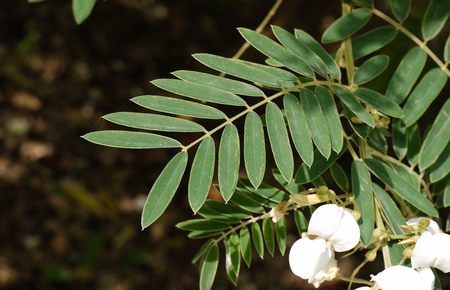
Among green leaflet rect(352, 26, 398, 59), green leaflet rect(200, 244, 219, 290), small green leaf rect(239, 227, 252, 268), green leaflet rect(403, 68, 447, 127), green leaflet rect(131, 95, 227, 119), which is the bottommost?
green leaflet rect(200, 244, 219, 290)

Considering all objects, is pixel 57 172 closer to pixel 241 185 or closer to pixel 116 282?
pixel 116 282

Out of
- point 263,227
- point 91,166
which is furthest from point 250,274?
point 263,227

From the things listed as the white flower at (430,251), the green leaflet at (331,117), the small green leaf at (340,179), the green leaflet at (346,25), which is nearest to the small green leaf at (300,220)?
the small green leaf at (340,179)

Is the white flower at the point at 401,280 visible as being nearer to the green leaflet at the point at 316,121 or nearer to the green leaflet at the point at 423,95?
the green leaflet at the point at 316,121

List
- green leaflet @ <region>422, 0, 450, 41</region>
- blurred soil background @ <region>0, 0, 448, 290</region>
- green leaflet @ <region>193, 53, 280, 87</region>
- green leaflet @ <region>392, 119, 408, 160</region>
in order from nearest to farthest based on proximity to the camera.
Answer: green leaflet @ <region>193, 53, 280, 87</region>
green leaflet @ <region>392, 119, 408, 160</region>
green leaflet @ <region>422, 0, 450, 41</region>
blurred soil background @ <region>0, 0, 448, 290</region>

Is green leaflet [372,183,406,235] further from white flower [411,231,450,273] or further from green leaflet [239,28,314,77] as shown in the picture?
green leaflet [239,28,314,77]

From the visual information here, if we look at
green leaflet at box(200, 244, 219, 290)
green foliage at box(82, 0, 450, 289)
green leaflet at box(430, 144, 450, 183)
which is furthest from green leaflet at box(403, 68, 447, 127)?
green leaflet at box(200, 244, 219, 290)

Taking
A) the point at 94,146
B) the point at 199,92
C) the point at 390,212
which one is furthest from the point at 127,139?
the point at 94,146

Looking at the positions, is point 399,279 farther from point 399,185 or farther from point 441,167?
point 441,167
